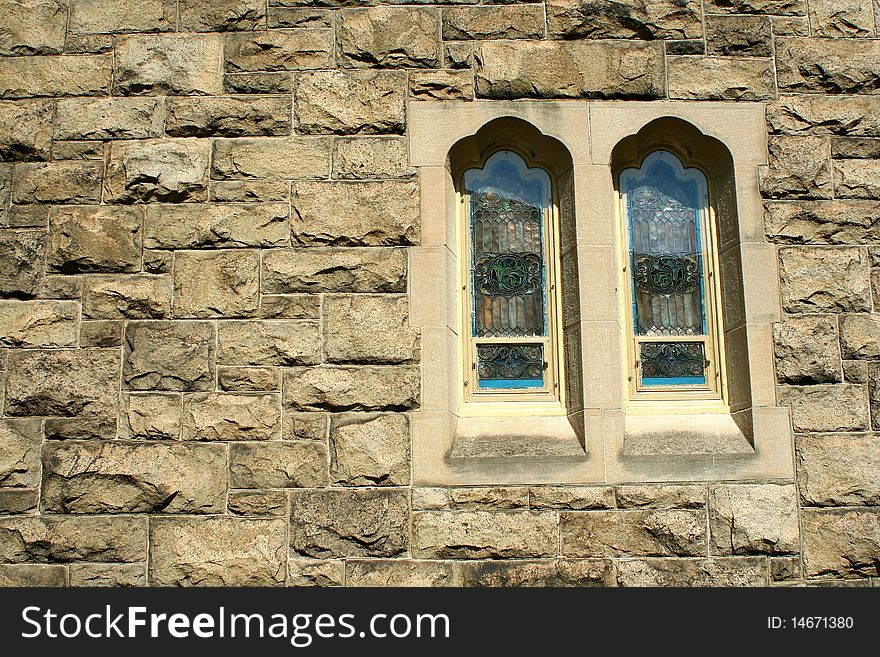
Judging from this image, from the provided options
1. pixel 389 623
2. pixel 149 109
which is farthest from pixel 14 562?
pixel 149 109

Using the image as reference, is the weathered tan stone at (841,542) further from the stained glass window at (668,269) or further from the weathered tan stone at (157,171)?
the weathered tan stone at (157,171)

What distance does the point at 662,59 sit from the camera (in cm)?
493

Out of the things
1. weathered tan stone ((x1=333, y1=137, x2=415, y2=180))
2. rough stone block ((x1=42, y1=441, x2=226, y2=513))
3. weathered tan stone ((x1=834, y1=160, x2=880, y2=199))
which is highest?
weathered tan stone ((x1=333, y1=137, x2=415, y2=180))

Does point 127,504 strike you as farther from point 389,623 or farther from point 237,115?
point 237,115

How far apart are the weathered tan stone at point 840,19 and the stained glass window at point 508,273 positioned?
1.74 m

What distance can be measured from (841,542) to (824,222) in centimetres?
166

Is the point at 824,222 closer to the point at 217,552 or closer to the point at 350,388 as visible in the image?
the point at 350,388

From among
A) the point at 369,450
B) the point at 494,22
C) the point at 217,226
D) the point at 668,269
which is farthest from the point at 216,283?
the point at 668,269

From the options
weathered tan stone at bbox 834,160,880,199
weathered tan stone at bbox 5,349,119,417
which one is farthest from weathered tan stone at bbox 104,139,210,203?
weathered tan stone at bbox 834,160,880,199

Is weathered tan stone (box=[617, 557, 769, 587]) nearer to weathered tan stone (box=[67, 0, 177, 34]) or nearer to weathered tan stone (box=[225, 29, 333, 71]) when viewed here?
weathered tan stone (box=[225, 29, 333, 71])

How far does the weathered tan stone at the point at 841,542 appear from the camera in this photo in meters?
4.43

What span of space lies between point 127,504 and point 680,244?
10.6 feet

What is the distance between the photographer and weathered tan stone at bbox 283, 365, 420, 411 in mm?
4484

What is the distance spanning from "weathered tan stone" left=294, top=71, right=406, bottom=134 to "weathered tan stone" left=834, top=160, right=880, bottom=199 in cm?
236
